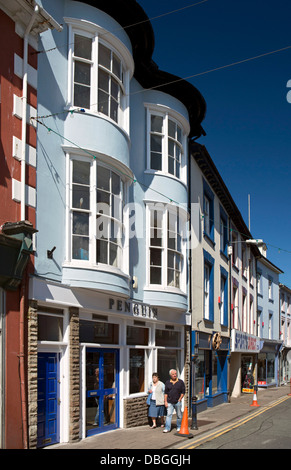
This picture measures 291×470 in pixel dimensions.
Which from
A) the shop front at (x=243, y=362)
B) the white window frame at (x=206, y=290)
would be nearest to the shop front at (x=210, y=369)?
the white window frame at (x=206, y=290)

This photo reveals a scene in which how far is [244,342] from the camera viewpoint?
98.4 feet

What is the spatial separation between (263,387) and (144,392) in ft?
82.8

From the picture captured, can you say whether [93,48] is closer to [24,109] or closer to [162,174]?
[24,109]

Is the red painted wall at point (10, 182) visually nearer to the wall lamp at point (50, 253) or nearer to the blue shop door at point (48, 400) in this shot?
the wall lamp at point (50, 253)

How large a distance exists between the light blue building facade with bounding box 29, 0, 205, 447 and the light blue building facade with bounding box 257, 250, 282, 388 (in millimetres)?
22251

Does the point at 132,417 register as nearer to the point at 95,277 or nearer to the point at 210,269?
the point at 95,277

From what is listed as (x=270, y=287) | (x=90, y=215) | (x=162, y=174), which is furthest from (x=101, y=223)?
Answer: (x=270, y=287)

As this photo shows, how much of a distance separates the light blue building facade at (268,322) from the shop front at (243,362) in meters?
Answer: 2.03

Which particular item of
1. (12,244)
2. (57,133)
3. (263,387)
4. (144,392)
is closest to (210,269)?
(144,392)

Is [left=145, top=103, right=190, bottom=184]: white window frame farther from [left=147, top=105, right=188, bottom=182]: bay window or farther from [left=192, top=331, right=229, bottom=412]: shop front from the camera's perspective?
[left=192, top=331, right=229, bottom=412]: shop front

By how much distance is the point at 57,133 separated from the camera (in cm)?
1182

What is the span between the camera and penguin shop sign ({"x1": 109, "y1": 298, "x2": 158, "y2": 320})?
13766 mm

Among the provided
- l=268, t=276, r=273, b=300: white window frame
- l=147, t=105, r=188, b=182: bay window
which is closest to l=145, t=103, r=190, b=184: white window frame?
l=147, t=105, r=188, b=182: bay window

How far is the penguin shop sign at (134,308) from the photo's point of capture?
13.8m
